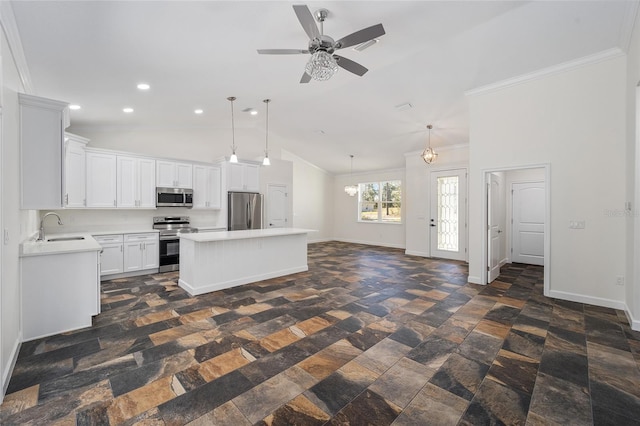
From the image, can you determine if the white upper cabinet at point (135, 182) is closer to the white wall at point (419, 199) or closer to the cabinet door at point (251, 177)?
the cabinet door at point (251, 177)

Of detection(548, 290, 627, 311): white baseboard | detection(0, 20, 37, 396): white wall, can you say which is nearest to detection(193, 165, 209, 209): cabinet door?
detection(0, 20, 37, 396): white wall

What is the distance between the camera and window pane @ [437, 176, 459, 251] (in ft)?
24.0

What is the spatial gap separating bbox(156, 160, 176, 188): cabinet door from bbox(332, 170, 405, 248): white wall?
6.20m

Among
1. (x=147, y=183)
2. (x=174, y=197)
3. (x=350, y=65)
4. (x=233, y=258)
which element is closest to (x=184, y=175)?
(x=174, y=197)

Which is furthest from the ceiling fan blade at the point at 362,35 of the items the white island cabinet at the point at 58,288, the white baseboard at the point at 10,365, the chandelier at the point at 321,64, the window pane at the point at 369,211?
the window pane at the point at 369,211

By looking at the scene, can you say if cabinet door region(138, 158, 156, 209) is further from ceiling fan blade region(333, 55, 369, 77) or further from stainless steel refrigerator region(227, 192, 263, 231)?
ceiling fan blade region(333, 55, 369, 77)

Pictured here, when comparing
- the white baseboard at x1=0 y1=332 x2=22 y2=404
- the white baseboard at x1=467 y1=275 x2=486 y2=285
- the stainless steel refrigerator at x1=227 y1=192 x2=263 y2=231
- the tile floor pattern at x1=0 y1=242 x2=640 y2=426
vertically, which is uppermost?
the stainless steel refrigerator at x1=227 y1=192 x2=263 y2=231

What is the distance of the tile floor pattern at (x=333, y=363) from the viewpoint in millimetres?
1856

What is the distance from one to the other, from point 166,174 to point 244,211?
1896 mm

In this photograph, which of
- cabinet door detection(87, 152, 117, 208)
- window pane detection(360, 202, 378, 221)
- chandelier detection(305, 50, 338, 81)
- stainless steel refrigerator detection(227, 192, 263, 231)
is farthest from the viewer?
window pane detection(360, 202, 378, 221)

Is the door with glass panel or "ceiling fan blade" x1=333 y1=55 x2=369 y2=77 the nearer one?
"ceiling fan blade" x1=333 y1=55 x2=369 y2=77

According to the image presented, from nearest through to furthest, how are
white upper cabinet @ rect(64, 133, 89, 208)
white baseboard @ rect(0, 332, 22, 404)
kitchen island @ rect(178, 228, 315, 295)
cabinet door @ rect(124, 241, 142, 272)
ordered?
white baseboard @ rect(0, 332, 22, 404) → kitchen island @ rect(178, 228, 315, 295) → white upper cabinet @ rect(64, 133, 89, 208) → cabinet door @ rect(124, 241, 142, 272)

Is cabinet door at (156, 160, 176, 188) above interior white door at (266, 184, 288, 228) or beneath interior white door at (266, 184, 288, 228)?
above

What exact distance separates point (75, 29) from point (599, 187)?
6.16 meters
